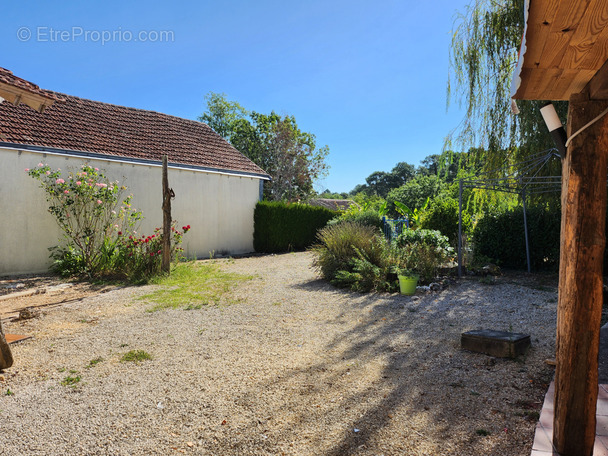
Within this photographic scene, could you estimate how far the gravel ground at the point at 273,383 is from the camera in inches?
100.0

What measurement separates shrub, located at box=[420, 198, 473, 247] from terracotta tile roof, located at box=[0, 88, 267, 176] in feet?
21.6

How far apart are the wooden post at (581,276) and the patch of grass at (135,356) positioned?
11.9 ft

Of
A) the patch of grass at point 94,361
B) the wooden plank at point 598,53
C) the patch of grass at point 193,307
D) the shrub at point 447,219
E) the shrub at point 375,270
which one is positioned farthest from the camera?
the shrub at point 447,219

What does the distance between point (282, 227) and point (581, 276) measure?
1297cm

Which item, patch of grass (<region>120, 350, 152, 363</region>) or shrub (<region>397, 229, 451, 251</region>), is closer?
patch of grass (<region>120, 350, 152, 363</region>)

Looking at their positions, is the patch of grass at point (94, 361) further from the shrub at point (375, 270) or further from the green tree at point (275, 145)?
the green tree at point (275, 145)

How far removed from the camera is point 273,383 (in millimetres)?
3424

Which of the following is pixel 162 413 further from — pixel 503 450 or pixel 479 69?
pixel 479 69

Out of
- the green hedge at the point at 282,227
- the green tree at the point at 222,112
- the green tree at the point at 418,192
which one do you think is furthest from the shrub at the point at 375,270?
the green tree at the point at 222,112

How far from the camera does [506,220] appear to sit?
9.83 m

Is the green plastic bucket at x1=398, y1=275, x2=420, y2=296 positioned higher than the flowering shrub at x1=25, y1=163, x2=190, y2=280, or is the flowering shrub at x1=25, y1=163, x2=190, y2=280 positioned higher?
the flowering shrub at x1=25, y1=163, x2=190, y2=280

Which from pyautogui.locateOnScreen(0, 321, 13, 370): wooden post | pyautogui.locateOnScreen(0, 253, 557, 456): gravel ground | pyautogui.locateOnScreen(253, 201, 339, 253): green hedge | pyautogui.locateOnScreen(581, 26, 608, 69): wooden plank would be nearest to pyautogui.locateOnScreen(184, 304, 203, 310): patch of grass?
pyautogui.locateOnScreen(0, 253, 557, 456): gravel ground

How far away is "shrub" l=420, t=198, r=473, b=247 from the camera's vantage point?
12.5m

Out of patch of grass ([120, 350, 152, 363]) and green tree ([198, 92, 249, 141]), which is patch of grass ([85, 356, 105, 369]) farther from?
green tree ([198, 92, 249, 141])
